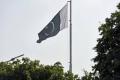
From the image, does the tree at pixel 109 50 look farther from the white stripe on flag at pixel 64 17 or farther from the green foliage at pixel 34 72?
the green foliage at pixel 34 72

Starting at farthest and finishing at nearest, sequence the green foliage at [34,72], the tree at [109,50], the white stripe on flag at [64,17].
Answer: the green foliage at [34,72]
the white stripe on flag at [64,17]
the tree at [109,50]

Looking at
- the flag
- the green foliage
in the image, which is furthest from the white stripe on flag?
the green foliage

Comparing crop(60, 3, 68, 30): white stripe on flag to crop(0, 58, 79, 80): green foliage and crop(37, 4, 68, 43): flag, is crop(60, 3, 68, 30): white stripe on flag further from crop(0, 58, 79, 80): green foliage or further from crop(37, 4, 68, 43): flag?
crop(0, 58, 79, 80): green foliage

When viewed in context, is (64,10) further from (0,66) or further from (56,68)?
(0,66)

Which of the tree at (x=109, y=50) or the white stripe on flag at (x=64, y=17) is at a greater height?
the white stripe on flag at (x=64, y=17)

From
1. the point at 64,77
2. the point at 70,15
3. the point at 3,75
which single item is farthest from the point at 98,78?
the point at 3,75

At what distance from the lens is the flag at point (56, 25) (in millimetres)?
39156

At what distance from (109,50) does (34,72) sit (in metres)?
20.3

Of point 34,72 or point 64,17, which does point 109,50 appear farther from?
point 34,72

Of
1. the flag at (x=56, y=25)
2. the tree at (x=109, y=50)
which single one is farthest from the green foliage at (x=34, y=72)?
the tree at (x=109, y=50)

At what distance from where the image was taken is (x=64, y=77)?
48.8 metres

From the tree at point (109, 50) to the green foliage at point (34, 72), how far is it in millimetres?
16901

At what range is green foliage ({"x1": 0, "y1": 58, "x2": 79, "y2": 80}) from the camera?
161 ft

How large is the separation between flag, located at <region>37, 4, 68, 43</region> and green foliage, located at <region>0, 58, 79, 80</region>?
8.87 metres
